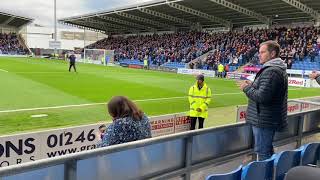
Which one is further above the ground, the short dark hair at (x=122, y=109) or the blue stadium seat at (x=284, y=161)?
the short dark hair at (x=122, y=109)

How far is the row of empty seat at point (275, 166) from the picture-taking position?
3.86 meters

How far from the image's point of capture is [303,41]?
39.3 m

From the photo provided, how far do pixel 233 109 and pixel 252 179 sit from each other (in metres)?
13.1

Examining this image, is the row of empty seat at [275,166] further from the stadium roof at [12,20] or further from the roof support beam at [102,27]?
the stadium roof at [12,20]

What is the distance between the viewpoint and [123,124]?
13.6 feet

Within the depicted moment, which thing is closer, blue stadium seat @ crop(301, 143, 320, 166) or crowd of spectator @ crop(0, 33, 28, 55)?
blue stadium seat @ crop(301, 143, 320, 166)

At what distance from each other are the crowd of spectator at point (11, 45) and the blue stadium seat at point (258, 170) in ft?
267

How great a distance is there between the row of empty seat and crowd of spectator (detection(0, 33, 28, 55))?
8101cm

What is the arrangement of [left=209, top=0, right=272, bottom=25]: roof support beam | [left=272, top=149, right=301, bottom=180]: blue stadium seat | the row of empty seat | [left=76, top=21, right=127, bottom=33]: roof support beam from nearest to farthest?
1. the row of empty seat
2. [left=272, top=149, right=301, bottom=180]: blue stadium seat
3. [left=209, top=0, right=272, bottom=25]: roof support beam
4. [left=76, top=21, right=127, bottom=33]: roof support beam

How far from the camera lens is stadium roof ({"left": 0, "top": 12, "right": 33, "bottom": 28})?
8025cm

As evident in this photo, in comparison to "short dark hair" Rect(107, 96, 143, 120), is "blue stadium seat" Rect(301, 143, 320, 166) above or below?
below

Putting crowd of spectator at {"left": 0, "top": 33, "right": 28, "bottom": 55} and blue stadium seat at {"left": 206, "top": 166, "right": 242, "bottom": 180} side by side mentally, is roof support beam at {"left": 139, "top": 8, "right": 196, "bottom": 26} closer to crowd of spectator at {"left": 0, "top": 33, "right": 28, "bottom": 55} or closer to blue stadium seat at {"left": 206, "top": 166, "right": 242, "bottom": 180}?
crowd of spectator at {"left": 0, "top": 33, "right": 28, "bottom": 55}

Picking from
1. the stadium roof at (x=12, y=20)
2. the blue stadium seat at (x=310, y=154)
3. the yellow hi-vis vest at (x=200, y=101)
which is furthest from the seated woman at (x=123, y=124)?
the stadium roof at (x=12, y=20)

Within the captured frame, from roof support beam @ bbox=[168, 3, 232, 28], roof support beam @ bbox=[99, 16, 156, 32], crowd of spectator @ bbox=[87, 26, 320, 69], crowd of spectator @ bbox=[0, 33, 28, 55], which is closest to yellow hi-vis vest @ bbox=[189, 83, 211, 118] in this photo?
crowd of spectator @ bbox=[87, 26, 320, 69]
